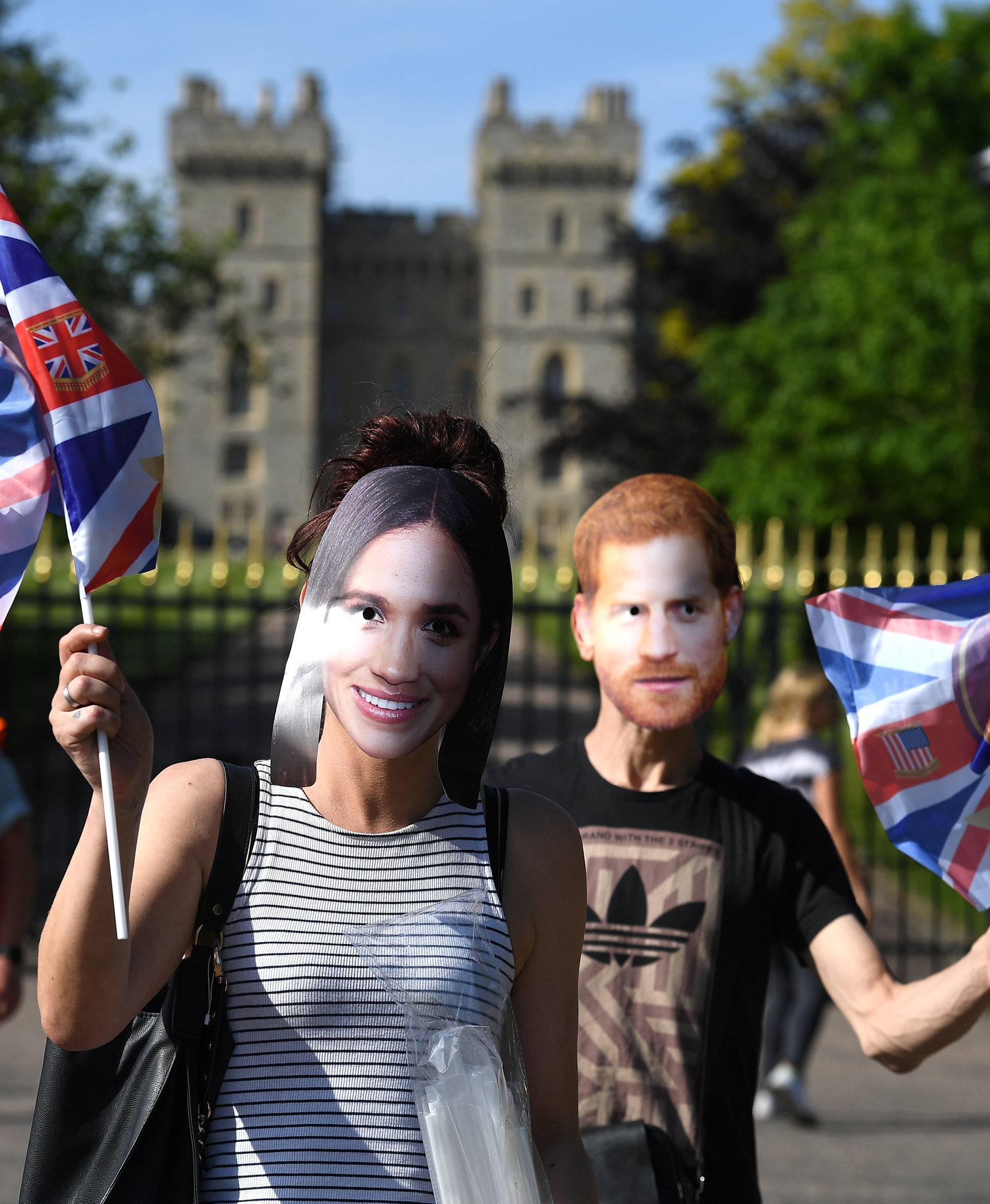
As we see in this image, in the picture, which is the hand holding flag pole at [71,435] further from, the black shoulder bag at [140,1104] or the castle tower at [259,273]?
the castle tower at [259,273]

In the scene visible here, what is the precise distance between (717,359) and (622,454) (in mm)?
6446

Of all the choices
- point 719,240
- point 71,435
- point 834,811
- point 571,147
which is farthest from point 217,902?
point 571,147

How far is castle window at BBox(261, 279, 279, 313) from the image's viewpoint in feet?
210

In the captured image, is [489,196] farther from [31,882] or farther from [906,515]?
[31,882]

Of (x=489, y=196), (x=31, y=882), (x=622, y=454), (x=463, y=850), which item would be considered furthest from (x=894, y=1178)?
(x=489, y=196)

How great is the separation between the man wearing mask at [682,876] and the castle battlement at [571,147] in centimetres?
6259

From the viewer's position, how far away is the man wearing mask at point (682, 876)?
2.09 m

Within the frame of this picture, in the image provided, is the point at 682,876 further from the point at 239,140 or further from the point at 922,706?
the point at 239,140

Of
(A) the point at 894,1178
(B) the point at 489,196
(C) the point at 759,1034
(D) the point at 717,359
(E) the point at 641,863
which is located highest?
(B) the point at 489,196

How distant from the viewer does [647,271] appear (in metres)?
24.0

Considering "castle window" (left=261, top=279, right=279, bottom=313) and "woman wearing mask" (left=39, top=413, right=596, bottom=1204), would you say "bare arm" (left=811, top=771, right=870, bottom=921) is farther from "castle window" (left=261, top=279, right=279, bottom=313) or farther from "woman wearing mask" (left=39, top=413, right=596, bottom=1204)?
"castle window" (left=261, top=279, right=279, bottom=313)

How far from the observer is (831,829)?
5.07 metres

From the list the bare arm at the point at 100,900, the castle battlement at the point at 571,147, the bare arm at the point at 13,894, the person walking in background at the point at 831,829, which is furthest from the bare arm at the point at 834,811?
the castle battlement at the point at 571,147

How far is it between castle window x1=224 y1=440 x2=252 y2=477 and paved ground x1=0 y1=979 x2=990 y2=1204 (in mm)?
55517
